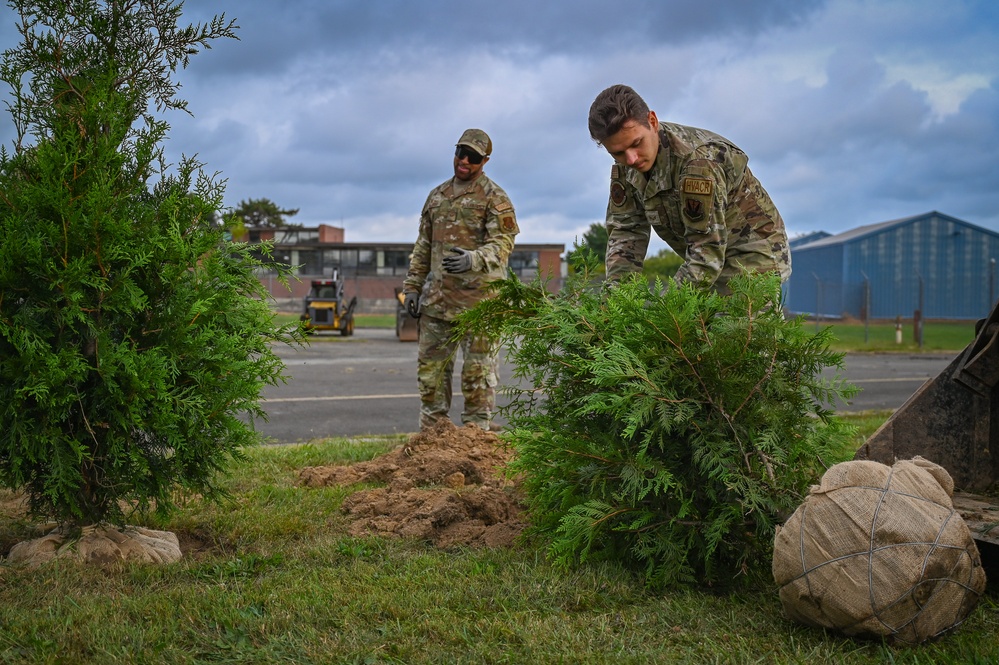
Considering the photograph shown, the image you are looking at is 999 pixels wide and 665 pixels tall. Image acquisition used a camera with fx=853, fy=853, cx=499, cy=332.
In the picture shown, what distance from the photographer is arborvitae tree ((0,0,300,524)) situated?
3.52 meters

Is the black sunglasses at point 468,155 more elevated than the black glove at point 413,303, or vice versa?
the black sunglasses at point 468,155

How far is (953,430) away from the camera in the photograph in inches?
157

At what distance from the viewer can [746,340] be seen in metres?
3.42

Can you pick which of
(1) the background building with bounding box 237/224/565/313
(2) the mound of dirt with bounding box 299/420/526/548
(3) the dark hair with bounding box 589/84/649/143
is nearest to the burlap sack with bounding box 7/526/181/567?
(2) the mound of dirt with bounding box 299/420/526/548

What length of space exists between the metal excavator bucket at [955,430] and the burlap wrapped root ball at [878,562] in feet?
3.44

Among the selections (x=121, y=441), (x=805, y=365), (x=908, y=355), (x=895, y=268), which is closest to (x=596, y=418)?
(x=805, y=365)

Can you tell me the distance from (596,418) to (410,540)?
1.13m

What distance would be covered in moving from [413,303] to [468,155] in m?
1.32

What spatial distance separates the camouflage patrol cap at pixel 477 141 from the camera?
684 cm

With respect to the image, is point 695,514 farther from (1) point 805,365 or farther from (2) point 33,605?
(2) point 33,605

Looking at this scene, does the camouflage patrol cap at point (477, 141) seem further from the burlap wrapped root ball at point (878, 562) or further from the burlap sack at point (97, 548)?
the burlap wrapped root ball at point (878, 562)

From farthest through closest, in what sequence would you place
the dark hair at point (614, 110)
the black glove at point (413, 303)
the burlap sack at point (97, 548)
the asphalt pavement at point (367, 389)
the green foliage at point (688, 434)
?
1. the asphalt pavement at point (367, 389)
2. the black glove at point (413, 303)
3. the dark hair at point (614, 110)
4. the burlap sack at point (97, 548)
5. the green foliage at point (688, 434)

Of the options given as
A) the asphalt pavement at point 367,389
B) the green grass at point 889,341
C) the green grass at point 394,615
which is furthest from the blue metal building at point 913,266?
the green grass at point 394,615

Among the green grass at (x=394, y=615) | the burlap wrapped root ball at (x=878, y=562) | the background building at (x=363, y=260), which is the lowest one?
the green grass at (x=394, y=615)
